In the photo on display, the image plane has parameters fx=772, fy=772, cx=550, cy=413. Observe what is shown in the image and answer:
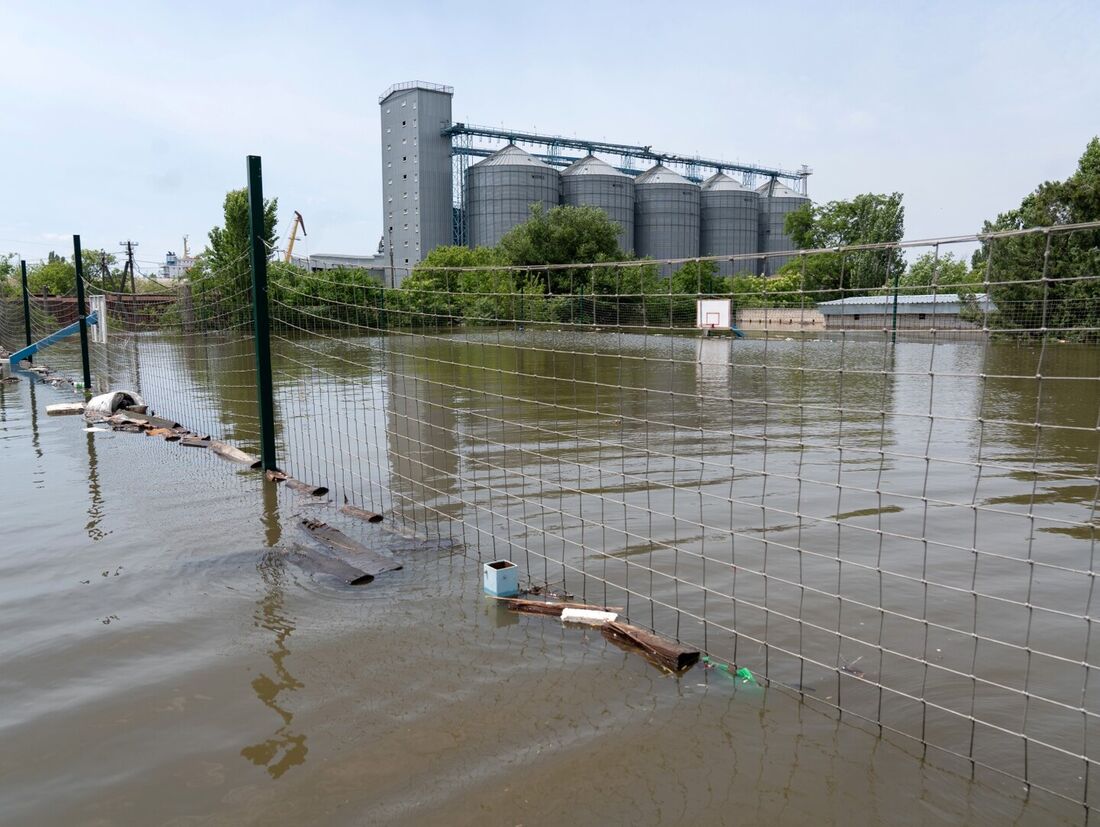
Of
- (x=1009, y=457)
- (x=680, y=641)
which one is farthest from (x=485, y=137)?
(x=680, y=641)

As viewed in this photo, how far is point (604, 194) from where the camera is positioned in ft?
208

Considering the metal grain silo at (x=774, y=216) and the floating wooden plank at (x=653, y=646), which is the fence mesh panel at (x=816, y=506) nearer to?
the floating wooden plank at (x=653, y=646)

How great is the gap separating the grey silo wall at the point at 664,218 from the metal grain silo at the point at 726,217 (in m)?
4.97

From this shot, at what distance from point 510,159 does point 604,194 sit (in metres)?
8.26

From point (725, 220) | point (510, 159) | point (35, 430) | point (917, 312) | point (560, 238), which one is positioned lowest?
point (35, 430)

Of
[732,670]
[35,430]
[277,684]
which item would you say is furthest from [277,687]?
[35,430]

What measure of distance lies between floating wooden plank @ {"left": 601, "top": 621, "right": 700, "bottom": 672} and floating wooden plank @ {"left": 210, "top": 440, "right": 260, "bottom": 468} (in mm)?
5199

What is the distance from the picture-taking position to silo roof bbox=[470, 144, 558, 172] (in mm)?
60375

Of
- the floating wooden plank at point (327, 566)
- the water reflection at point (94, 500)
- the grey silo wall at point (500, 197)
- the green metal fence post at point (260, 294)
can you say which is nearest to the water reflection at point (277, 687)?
the floating wooden plank at point (327, 566)

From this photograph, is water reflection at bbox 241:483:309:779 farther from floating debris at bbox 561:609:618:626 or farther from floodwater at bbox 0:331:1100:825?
floating debris at bbox 561:609:618:626

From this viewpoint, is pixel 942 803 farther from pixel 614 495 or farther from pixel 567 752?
pixel 614 495

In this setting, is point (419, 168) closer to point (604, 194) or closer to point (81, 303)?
point (604, 194)

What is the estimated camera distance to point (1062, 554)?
5.45 m

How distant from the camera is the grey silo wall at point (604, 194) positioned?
63.2 m
